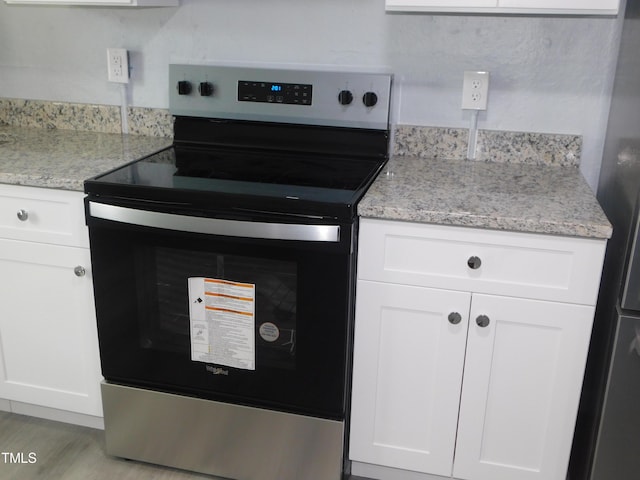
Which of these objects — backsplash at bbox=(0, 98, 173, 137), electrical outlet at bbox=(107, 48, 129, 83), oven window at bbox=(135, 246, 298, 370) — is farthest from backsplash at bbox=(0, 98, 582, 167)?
oven window at bbox=(135, 246, 298, 370)

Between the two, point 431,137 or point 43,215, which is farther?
point 431,137

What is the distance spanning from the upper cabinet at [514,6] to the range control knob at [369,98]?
0.30 m

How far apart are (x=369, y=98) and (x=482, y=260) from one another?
65cm

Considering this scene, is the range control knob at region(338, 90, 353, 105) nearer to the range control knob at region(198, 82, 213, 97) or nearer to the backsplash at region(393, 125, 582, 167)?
the backsplash at region(393, 125, 582, 167)

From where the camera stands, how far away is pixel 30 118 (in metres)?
2.38

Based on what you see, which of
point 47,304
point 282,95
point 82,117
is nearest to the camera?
point 47,304

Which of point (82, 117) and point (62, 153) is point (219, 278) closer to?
point (62, 153)

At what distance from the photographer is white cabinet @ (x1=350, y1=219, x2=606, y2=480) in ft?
5.10

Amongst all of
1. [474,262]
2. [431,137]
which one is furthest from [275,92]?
[474,262]

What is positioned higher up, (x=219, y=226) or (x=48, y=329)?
(x=219, y=226)

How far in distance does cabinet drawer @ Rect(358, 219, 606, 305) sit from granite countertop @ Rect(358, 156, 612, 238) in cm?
3

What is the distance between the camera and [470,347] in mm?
1649

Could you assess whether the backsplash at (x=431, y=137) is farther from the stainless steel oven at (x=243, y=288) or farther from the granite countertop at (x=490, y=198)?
the stainless steel oven at (x=243, y=288)

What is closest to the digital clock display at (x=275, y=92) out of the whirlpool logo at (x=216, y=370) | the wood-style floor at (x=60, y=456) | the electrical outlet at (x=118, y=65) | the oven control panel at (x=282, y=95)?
the oven control panel at (x=282, y=95)
